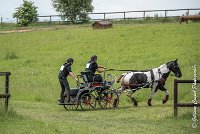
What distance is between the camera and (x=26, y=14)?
220 ft

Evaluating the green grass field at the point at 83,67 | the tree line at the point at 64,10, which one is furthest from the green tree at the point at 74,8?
the green grass field at the point at 83,67

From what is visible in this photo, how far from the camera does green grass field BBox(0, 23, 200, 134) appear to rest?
15.6m

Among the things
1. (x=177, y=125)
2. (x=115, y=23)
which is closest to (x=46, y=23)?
(x=115, y=23)

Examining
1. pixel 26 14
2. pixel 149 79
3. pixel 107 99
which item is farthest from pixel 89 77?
pixel 26 14

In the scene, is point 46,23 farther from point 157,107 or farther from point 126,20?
point 157,107

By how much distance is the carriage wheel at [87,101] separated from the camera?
68.6 ft

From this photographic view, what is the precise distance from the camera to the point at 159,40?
136ft

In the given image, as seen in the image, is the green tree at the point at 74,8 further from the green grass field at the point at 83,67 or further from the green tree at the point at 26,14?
the green grass field at the point at 83,67

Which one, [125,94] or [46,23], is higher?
[46,23]

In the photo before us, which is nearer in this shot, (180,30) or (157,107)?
(157,107)

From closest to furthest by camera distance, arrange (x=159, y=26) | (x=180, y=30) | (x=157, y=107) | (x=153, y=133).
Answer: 1. (x=153, y=133)
2. (x=157, y=107)
3. (x=180, y=30)
4. (x=159, y=26)

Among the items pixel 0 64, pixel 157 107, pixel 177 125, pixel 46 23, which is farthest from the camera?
pixel 46 23

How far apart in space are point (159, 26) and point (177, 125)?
110ft

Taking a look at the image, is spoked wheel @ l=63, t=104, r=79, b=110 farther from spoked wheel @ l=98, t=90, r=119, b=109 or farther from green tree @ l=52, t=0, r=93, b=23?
green tree @ l=52, t=0, r=93, b=23
